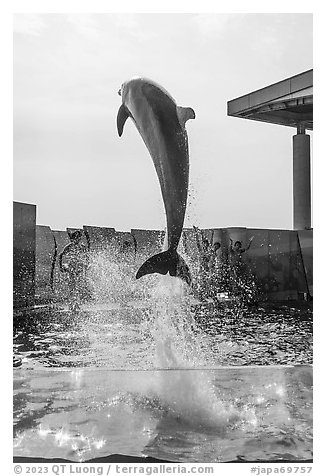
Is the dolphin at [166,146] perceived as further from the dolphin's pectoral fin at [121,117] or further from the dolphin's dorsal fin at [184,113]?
the dolphin's pectoral fin at [121,117]

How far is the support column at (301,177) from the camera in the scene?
32.5 ft

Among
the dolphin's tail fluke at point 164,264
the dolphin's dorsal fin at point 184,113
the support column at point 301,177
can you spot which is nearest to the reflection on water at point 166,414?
the dolphin's tail fluke at point 164,264

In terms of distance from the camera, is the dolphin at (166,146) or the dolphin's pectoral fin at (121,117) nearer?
the dolphin at (166,146)

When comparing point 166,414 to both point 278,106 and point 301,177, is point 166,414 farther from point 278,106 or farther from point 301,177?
point 278,106

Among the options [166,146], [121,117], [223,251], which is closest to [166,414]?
[166,146]

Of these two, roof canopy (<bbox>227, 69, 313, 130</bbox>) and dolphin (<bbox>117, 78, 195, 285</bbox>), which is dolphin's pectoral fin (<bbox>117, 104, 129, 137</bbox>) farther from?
roof canopy (<bbox>227, 69, 313, 130</bbox>)

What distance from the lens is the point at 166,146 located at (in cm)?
387

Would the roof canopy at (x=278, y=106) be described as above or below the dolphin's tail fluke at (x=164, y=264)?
above

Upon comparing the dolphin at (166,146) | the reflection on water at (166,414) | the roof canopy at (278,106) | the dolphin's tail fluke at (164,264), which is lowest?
the reflection on water at (166,414)

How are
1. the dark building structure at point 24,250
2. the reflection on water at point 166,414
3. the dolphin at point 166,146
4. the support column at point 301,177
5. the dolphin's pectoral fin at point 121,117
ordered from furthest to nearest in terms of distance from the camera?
the support column at point 301,177 → the dark building structure at point 24,250 → the dolphin's pectoral fin at point 121,117 → the dolphin at point 166,146 → the reflection on water at point 166,414

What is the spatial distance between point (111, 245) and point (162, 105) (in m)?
8.03

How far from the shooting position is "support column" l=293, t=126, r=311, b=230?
32.5 ft

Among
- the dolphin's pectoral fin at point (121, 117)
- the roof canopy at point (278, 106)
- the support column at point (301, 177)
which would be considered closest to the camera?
the dolphin's pectoral fin at point (121, 117)

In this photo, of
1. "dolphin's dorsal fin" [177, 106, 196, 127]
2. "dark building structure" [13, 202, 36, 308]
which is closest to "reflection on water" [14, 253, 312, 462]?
"dolphin's dorsal fin" [177, 106, 196, 127]
